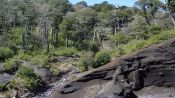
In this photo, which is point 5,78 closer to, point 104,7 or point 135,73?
point 135,73

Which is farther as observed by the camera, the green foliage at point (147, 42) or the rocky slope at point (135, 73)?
the green foliage at point (147, 42)

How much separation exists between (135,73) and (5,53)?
18.1 meters

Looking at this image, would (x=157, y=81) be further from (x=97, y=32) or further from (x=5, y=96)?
(x=97, y=32)

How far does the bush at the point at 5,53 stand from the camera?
4125 centimetres

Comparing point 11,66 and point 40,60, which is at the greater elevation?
point 40,60

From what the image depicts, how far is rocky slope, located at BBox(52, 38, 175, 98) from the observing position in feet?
87.9

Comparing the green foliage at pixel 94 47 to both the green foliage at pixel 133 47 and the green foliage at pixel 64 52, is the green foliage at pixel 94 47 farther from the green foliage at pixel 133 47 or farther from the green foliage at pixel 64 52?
the green foliage at pixel 133 47

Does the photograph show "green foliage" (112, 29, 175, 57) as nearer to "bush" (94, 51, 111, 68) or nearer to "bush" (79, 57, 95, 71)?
"bush" (94, 51, 111, 68)

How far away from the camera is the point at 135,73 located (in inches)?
1064

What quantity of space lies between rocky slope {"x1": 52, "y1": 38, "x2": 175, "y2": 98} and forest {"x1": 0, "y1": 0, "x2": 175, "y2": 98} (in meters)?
4.78

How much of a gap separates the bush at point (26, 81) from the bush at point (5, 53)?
603 cm

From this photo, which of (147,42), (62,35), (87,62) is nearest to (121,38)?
(62,35)

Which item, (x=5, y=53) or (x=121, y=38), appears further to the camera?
(x=121, y=38)

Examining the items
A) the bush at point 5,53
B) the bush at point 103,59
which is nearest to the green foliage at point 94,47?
the bush at point 5,53
